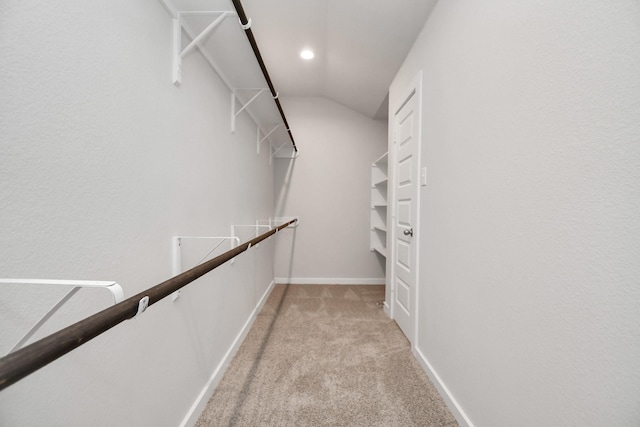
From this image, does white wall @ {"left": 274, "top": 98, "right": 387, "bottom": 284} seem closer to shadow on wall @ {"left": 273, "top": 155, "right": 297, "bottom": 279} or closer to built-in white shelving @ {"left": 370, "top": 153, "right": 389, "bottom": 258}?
shadow on wall @ {"left": 273, "top": 155, "right": 297, "bottom": 279}

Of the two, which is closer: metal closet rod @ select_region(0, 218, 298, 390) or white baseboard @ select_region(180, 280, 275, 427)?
metal closet rod @ select_region(0, 218, 298, 390)

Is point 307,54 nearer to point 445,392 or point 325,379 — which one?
point 325,379

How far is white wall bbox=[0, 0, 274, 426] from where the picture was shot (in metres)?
0.59

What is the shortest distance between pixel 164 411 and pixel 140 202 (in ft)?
2.61

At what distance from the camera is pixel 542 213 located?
862 millimetres

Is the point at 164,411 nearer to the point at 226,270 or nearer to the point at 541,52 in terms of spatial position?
the point at 226,270

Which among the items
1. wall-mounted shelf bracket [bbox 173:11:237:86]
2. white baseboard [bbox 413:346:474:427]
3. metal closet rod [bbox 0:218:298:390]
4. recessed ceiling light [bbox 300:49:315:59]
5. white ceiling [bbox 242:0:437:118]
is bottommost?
white baseboard [bbox 413:346:474:427]

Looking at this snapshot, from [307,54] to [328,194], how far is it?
170 cm

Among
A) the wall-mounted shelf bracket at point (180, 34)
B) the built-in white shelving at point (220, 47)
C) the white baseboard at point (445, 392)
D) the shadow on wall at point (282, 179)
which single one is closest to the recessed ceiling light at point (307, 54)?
the built-in white shelving at point (220, 47)

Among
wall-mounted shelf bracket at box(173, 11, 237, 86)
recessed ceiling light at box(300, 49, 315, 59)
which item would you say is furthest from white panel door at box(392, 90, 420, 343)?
wall-mounted shelf bracket at box(173, 11, 237, 86)

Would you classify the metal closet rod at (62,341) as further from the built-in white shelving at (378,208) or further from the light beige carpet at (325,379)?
the built-in white shelving at (378,208)

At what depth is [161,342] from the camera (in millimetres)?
1094

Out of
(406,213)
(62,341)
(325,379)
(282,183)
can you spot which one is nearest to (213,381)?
(325,379)

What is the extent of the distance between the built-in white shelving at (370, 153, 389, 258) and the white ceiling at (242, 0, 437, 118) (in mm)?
765
